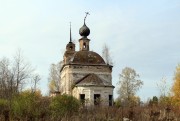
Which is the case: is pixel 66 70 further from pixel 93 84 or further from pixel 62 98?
pixel 62 98

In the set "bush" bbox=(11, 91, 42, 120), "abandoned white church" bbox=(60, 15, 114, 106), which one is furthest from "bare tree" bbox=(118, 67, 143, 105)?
"bush" bbox=(11, 91, 42, 120)

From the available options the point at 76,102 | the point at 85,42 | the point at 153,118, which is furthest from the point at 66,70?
the point at 153,118

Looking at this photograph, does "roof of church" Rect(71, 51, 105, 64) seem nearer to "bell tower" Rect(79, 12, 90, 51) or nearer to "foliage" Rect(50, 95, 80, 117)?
"bell tower" Rect(79, 12, 90, 51)

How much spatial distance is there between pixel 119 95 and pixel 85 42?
10939mm

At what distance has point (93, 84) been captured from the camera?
131 ft

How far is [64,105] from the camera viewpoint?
1642 cm

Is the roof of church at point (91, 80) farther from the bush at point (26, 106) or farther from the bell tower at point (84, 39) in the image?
the bush at point (26, 106)

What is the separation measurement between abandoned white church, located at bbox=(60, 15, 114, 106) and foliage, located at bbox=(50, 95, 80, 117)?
21913mm

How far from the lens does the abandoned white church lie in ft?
131

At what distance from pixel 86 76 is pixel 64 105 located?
25.7 metres

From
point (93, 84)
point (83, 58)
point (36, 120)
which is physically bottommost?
point (36, 120)

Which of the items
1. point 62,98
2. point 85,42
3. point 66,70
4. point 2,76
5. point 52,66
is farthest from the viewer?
point 52,66

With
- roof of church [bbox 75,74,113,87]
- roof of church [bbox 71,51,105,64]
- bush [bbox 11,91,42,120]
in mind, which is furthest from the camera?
roof of church [bbox 71,51,105,64]

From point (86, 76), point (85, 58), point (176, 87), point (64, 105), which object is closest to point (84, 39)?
point (85, 58)
